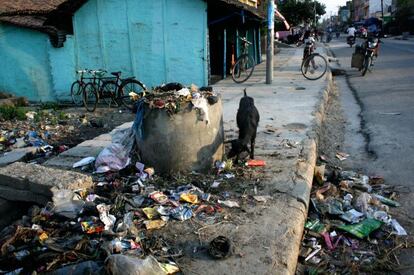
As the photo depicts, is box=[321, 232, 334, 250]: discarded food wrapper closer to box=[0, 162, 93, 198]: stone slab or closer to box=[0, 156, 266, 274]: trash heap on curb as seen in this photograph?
box=[0, 156, 266, 274]: trash heap on curb

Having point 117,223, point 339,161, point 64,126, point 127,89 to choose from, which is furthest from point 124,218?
point 127,89

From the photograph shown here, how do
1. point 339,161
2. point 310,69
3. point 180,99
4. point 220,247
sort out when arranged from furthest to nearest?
point 310,69 < point 339,161 < point 180,99 < point 220,247

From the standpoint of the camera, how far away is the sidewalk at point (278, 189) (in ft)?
9.43

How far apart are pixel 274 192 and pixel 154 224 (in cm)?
135

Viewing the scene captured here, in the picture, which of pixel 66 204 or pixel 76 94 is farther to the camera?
pixel 76 94

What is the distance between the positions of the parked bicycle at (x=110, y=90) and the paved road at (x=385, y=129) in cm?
581

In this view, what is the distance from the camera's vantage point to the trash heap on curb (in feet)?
9.43

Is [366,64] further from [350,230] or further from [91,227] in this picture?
[91,227]

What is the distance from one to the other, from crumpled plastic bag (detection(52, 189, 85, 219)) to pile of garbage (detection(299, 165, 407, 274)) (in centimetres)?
211

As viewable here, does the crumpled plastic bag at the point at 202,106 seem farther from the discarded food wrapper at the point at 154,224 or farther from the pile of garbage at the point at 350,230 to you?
the pile of garbage at the point at 350,230

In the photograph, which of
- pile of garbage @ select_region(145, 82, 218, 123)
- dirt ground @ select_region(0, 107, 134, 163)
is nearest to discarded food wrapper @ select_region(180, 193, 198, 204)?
pile of garbage @ select_region(145, 82, 218, 123)

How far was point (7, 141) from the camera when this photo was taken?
796cm

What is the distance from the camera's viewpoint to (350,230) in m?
3.74

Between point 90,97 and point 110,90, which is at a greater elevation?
point 110,90
